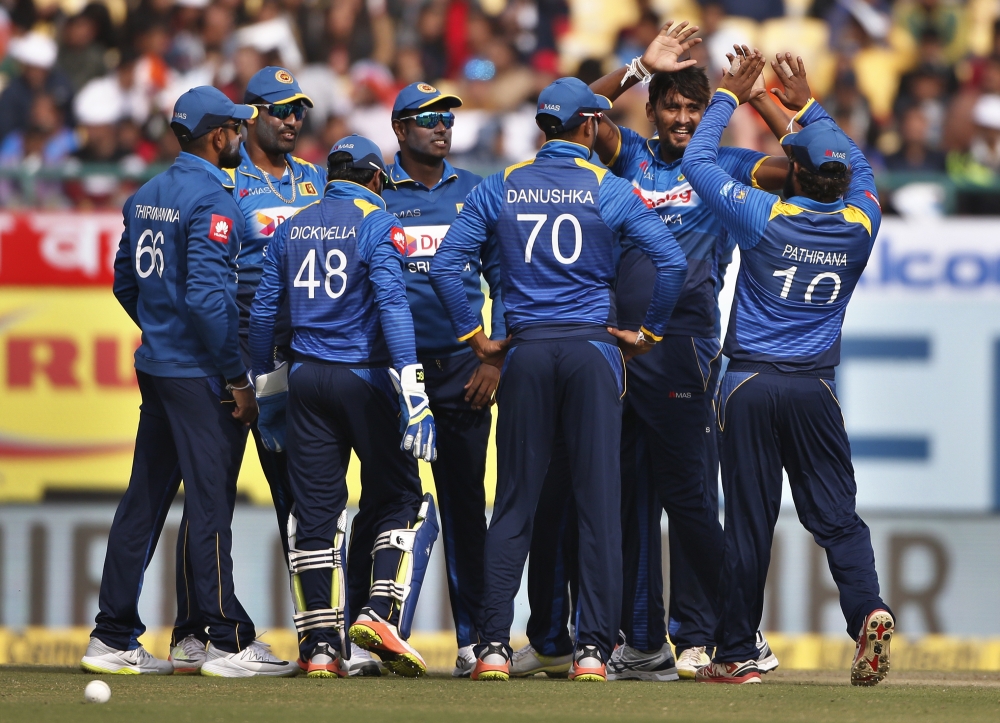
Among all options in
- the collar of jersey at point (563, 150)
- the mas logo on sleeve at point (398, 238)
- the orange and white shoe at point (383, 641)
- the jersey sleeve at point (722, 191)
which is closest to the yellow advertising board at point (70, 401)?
the orange and white shoe at point (383, 641)

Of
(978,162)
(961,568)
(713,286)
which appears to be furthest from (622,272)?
(978,162)

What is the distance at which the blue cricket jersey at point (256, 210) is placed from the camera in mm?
7453

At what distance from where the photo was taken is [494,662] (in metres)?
6.72

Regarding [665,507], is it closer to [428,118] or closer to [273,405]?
[273,405]

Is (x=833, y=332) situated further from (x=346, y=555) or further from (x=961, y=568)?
(x=961, y=568)

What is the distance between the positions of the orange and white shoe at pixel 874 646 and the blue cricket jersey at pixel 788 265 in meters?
1.12

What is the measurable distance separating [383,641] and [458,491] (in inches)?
36.2

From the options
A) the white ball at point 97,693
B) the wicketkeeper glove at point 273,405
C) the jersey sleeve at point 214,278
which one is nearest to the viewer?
the white ball at point 97,693

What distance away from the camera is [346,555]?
23.9 ft

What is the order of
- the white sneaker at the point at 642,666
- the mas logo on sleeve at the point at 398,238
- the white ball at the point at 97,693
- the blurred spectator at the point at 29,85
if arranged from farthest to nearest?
the blurred spectator at the point at 29,85
the white sneaker at the point at 642,666
the mas logo on sleeve at the point at 398,238
the white ball at the point at 97,693

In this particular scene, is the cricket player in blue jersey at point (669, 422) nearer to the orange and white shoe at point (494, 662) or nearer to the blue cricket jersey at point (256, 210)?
the orange and white shoe at point (494, 662)

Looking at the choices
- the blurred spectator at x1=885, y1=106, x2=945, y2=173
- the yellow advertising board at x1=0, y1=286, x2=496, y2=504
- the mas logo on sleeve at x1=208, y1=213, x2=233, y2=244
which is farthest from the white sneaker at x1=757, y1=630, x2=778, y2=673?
the blurred spectator at x1=885, y1=106, x2=945, y2=173

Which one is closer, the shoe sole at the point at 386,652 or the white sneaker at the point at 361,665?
the shoe sole at the point at 386,652

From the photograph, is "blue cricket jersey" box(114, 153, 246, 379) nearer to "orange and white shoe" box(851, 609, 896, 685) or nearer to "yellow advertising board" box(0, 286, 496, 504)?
"orange and white shoe" box(851, 609, 896, 685)
